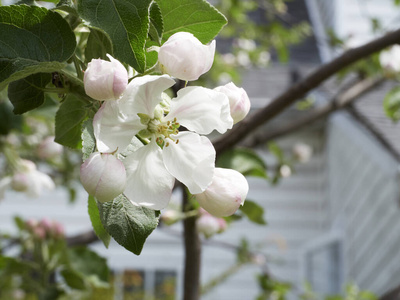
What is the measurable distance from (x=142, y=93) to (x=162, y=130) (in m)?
0.07

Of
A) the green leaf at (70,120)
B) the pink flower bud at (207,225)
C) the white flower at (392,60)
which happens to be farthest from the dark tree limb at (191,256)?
the white flower at (392,60)

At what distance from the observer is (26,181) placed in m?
1.50

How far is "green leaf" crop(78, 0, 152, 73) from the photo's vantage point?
1.79ft

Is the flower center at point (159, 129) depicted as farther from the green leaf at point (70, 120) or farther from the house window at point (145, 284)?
the house window at point (145, 284)

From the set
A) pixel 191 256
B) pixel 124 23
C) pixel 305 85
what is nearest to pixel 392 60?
pixel 305 85

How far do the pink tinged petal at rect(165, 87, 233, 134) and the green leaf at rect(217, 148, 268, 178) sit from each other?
686mm

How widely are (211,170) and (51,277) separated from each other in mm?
1577

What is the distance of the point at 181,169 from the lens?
576 millimetres

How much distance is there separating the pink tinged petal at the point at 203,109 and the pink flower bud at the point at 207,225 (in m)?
0.96

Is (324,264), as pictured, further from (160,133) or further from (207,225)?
(160,133)

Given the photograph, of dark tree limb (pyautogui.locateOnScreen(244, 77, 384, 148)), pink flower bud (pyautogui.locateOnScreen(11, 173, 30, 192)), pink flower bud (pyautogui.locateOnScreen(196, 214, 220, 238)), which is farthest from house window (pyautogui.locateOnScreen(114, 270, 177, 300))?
pink flower bud (pyautogui.locateOnScreen(11, 173, 30, 192))

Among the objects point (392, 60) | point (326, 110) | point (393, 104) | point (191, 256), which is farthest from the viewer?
point (326, 110)

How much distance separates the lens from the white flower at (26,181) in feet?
4.89

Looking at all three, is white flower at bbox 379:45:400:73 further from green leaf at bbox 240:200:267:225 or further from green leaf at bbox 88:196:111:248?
green leaf at bbox 88:196:111:248
